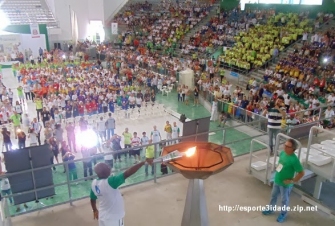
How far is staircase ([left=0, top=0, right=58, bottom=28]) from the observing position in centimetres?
3250

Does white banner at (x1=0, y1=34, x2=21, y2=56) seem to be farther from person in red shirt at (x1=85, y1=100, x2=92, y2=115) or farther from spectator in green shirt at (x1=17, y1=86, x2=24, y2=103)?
person in red shirt at (x1=85, y1=100, x2=92, y2=115)

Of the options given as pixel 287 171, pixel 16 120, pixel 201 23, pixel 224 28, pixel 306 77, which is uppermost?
pixel 201 23

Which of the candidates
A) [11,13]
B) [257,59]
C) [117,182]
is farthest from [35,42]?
[117,182]

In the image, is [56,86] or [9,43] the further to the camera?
[9,43]

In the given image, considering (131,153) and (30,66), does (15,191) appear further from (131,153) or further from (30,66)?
(30,66)

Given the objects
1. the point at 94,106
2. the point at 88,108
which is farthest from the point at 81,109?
the point at 94,106

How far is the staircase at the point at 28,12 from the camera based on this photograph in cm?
3250

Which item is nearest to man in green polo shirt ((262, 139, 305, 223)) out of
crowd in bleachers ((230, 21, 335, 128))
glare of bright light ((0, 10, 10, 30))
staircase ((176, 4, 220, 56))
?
crowd in bleachers ((230, 21, 335, 128))

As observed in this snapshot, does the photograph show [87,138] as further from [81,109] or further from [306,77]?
[306,77]

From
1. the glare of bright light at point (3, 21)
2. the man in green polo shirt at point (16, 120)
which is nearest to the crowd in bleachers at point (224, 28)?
the man in green polo shirt at point (16, 120)

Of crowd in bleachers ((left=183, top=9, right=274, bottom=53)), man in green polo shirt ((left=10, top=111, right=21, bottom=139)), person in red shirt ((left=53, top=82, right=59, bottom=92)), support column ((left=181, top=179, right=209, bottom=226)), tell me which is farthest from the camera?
crowd in bleachers ((left=183, top=9, right=274, bottom=53))

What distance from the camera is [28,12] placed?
34250 mm

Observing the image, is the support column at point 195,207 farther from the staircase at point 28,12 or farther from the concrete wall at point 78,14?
the concrete wall at point 78,14

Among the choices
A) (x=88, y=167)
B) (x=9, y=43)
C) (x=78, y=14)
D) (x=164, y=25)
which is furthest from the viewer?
(x=78, y=14)
